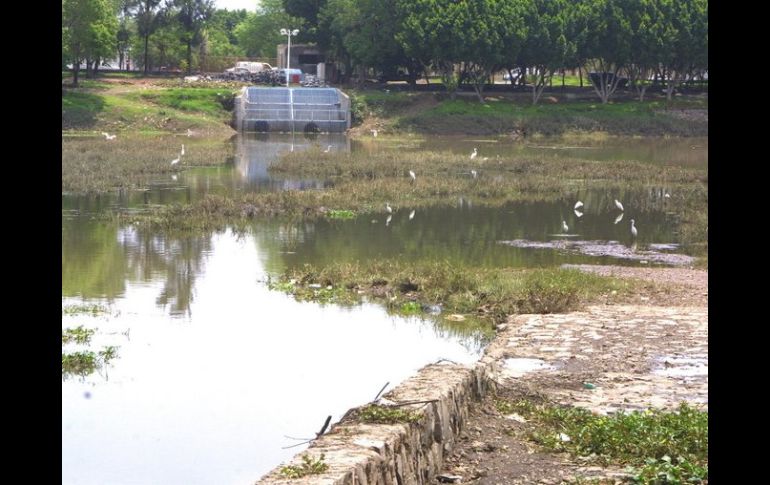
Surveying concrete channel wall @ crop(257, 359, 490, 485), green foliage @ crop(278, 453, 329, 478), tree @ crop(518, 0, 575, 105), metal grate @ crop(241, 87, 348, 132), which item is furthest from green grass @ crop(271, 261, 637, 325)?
tree @ crop(518, 0, 575, 105)

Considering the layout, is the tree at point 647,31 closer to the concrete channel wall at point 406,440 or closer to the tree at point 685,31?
the tree at point 685,31

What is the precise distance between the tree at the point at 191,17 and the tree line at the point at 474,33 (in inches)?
2.9

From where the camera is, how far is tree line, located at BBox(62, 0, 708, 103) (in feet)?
224

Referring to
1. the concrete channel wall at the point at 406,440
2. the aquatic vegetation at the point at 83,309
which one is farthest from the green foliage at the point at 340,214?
the concrete channel wall at the point at 406,440

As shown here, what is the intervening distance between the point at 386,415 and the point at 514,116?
61.9 meters

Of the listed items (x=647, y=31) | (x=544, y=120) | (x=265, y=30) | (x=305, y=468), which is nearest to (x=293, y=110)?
(x=544, y=120)

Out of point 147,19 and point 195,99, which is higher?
point 147,19

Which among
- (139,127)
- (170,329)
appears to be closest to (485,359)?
(170,329)

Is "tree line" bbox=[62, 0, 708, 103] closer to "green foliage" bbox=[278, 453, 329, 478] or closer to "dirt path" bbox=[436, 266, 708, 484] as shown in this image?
"dirt path" bbox=[436, 266, 708, 484]

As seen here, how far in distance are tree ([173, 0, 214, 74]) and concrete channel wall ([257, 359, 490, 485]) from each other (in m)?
73.4

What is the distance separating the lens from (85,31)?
210 ft

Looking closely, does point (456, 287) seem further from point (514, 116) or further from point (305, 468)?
point (514, 116)
